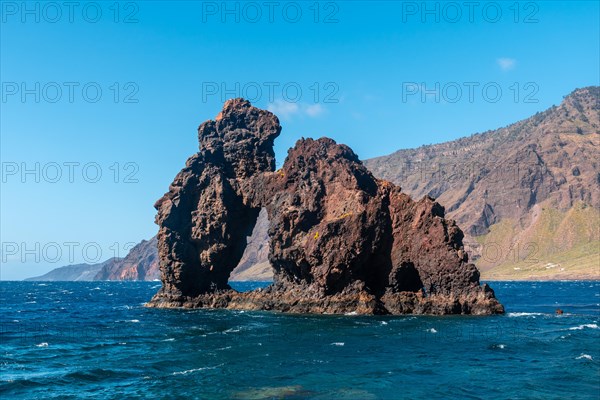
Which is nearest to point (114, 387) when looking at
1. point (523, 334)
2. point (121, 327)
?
point (121, 327)

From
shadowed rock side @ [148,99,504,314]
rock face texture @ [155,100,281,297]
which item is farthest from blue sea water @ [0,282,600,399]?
rock face texture @ [155,100,281,297]

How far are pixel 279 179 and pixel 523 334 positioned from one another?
4603 centimetres

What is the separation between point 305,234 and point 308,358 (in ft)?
120

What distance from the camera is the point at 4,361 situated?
43906 millimetres

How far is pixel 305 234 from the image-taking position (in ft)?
259

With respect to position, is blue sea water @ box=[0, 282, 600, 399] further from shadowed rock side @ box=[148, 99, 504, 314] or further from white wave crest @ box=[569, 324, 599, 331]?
shadowed rock side @ box=[148, 99, 504, 314]

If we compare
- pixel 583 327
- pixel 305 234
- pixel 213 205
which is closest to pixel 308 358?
pixel 583 327

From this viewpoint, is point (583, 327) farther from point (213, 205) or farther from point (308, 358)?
point (213, 205)

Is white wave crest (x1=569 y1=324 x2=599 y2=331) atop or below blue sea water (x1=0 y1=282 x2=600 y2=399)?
below

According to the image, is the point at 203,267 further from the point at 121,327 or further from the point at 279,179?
the point at 121,327

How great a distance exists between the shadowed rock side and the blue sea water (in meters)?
7.20

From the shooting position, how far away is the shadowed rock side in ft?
241

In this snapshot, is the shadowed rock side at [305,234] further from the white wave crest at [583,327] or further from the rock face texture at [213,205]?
the white wave crest at [583,327]

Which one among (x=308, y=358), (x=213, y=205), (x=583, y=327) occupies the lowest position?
(x=583, y=327)
